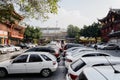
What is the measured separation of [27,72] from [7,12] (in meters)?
5.19

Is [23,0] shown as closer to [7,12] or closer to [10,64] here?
[7,12]

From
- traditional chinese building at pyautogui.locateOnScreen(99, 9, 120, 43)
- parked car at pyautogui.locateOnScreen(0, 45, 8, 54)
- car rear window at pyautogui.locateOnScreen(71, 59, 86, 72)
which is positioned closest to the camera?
car rear window at pyautogui.locateOnScreen(71, 59, 86, 72)

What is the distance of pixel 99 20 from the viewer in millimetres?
72875

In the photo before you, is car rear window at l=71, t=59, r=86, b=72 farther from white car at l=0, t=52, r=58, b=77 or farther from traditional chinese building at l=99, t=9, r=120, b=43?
traditional chinese building at l=99, t=9, r=120, b=43

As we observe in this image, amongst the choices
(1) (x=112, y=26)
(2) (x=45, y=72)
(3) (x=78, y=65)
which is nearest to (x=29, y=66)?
(2) (x=45, y=72)

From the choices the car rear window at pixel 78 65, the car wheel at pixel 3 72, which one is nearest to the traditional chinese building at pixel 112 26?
the car wheel at pixel 3 72

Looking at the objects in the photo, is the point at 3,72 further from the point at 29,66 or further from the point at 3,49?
the point at 3,49

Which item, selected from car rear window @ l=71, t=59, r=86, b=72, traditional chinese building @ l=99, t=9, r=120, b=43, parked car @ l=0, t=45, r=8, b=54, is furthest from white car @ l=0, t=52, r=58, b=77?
traditional chinese building @ l=99, t=9, r=120, b=43

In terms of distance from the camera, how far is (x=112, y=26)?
202 feet

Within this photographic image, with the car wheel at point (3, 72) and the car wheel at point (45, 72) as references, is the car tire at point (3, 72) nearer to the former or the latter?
the car wheel at point (3, 72)

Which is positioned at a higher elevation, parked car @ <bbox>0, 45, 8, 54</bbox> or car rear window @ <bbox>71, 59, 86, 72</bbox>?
car rear window @ <bbox>71, 59, 86, 72</bbox>

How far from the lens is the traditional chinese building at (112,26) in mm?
55588


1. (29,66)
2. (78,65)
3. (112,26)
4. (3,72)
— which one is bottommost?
(3,72)

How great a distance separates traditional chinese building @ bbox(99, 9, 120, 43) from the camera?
55.6 metres
